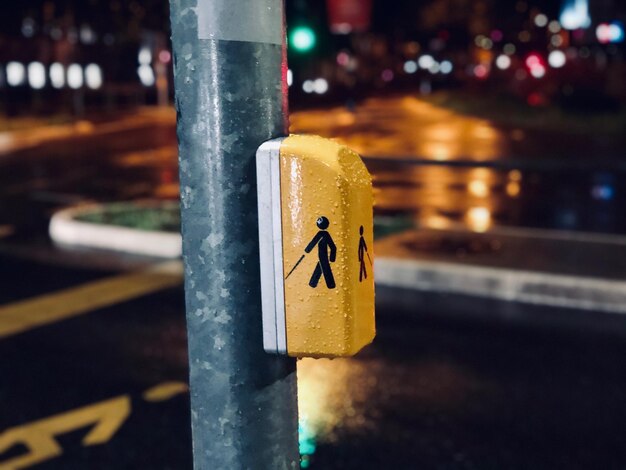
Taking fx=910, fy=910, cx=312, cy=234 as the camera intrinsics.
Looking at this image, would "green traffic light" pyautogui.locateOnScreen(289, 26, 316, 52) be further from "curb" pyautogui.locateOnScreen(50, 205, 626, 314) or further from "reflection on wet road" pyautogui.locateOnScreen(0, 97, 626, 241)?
"curb" pyautogui.locateOnScreen(50, 205, 626, 314)

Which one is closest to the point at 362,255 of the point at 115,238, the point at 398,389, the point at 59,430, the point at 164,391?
the point at 59,430

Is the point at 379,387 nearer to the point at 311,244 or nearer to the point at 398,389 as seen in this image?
the point at 398,389

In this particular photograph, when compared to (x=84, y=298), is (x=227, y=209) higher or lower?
higher

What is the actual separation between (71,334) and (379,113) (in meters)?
32.9

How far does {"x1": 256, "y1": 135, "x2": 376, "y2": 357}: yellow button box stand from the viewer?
2098 millimetres

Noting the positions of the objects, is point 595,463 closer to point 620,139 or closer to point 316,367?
point 316,367

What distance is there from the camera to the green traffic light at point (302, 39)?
18.3 m

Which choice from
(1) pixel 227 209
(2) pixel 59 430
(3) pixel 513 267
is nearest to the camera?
(1) pixel 227 209

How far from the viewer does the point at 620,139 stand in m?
23.8

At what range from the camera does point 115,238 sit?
1098cm

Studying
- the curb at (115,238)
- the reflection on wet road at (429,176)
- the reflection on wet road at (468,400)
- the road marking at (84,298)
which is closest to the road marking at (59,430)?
the reflection on wet road at (468,400)

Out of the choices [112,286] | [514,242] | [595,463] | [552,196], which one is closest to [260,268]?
[595,463]

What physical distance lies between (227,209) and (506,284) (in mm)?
6581

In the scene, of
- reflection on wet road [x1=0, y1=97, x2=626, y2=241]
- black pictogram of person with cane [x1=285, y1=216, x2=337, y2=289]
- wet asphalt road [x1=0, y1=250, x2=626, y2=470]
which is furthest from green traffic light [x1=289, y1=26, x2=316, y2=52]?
black pictogram of person with cane [x1=285, y1=216, x2=337, y2=289]
